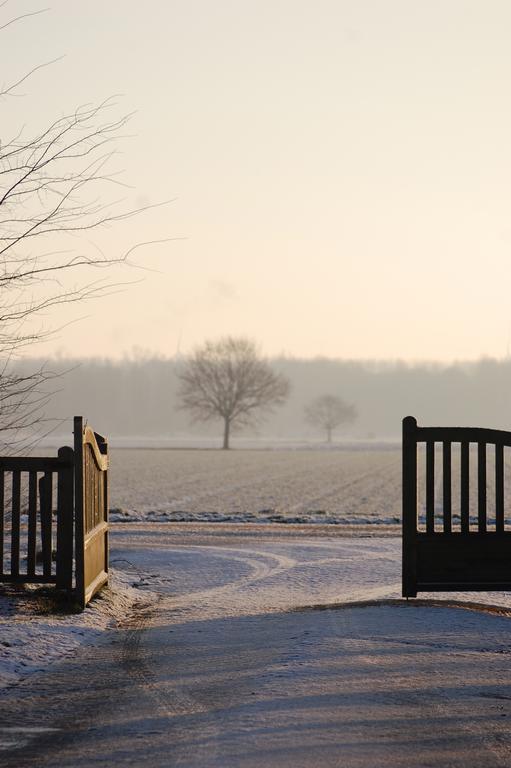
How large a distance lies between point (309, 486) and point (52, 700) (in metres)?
35.2

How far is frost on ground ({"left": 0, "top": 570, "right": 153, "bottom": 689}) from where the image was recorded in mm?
8125

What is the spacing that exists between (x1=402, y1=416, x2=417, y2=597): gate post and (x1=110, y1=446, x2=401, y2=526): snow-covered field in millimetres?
13774

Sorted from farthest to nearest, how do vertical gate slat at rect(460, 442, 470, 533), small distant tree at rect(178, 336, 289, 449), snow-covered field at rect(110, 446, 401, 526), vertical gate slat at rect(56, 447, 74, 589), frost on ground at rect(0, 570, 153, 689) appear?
small distant tree at rect(178, 336, 289, 449) → snow-covered field at rect(110, 446, 401, 526) → vertical gate slat at rect(460, 442, 470, 533) → vertical gate slat at rect(56, 447, 74, 589) → frost on ground at rect(0, 570, 153, 689)

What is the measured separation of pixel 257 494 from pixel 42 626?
27575mm

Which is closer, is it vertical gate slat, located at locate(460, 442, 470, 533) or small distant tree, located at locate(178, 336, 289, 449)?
vertical gate slat, located at locate(460, 442, 470, 533)

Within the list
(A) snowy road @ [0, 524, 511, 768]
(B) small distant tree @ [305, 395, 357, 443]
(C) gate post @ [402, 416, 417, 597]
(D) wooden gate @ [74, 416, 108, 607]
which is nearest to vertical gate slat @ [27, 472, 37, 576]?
(D) wooden gate @ [74, 416, 108, 607]

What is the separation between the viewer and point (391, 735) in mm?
5727

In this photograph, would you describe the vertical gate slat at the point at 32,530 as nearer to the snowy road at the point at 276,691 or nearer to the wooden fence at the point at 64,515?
the wooden fence at the point at 64,515

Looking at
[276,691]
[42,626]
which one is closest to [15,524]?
[42,626]

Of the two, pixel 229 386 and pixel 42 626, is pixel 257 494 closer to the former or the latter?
pixel 42 626

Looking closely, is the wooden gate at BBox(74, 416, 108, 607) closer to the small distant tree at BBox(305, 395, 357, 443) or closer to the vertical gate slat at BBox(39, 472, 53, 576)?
the vertical gate slat at BBox(39, 472, 53, 576)

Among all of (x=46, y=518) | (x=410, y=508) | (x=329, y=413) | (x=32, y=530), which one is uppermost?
(x=329, y=413)

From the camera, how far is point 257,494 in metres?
36.7

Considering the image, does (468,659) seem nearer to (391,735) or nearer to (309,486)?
(391,735)
